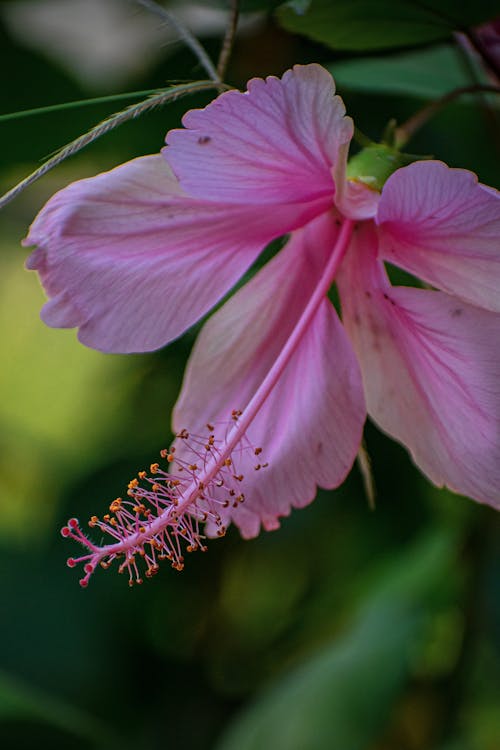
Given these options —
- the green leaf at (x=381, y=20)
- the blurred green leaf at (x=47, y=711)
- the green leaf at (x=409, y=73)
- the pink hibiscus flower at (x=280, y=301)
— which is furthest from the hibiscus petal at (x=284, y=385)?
the blurred green leaf at (x=47, y=711)

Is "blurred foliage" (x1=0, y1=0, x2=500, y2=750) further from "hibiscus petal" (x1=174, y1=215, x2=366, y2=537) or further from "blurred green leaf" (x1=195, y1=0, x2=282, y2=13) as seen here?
"hibiscus petal" (x1=174, y1=215, x2=366, y2=537)

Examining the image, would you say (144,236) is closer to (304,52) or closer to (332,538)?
(304,52)

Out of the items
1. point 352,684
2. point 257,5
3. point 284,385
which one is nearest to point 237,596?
point 352,684

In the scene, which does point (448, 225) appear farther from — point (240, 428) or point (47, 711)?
point (47, 711)

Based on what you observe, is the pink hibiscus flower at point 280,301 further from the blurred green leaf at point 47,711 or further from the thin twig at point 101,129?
the blurred green leaf at point 47,711

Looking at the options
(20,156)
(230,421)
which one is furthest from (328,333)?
(20,156)

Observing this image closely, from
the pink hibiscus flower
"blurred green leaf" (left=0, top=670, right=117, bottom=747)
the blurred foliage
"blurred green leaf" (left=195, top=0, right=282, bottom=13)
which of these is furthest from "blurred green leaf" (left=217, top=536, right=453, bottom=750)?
"blurred green leaf" (left=195, top=0, right=282, bottom=13)

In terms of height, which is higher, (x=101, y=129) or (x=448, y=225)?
(x=101, y=129)
